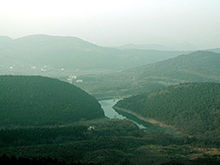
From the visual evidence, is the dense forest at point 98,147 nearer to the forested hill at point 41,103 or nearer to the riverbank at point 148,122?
the riverbank at point 148,122

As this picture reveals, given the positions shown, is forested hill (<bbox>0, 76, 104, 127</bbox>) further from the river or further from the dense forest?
the dense forest

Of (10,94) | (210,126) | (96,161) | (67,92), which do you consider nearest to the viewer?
(96,161)

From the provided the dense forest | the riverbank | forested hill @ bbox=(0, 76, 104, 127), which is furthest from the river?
the dense forest

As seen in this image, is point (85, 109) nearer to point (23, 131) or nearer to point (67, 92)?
point (67, 92)

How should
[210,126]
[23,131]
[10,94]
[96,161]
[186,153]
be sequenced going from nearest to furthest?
[96,161], [186,153], [23,131], [210,126], [10,94]

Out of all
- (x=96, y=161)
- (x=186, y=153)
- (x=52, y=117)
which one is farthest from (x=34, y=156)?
(x=52, y=117)

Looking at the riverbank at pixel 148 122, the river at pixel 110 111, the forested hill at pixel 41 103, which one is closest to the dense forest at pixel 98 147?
the riverbank at pixel 148 122
